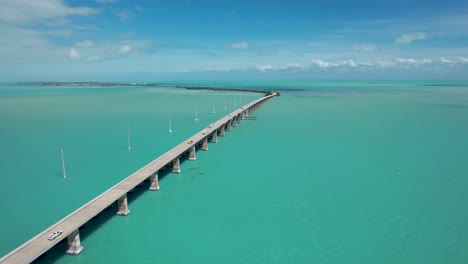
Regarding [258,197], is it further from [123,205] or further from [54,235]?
[54,235]

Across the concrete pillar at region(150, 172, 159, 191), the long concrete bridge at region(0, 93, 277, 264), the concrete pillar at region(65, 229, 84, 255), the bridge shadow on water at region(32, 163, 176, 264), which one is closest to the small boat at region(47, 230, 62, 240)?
the long concrete bridge at region(0, 93, 277, 264)

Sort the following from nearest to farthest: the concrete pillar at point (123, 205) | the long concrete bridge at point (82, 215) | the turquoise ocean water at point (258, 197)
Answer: the long concrete bridge at point (82, 215)
the turquoise ocean water at point (258, 197)
the concrete pillar at point (123, 205)

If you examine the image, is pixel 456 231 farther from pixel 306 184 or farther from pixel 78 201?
pixel 78 201

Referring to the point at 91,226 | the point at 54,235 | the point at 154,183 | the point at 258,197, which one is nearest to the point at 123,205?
the point at 91,226

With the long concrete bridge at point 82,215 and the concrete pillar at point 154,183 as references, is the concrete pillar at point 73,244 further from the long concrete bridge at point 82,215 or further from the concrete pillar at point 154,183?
the concrete pillar at point 154,183

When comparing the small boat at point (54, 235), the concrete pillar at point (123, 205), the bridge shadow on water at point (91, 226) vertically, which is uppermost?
the small boat at point (54, 235)

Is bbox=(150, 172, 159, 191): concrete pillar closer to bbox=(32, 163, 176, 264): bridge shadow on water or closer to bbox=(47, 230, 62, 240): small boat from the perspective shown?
bbox=(32, 163, 176, 264): bridge shadow on water

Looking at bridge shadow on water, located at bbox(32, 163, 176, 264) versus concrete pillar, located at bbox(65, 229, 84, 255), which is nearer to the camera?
bridge shadow on water, located at bbox(32, 163, 176, 264)

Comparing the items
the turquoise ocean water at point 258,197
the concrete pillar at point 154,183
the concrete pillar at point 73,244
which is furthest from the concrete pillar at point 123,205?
the concrete pillar at point 73,244
